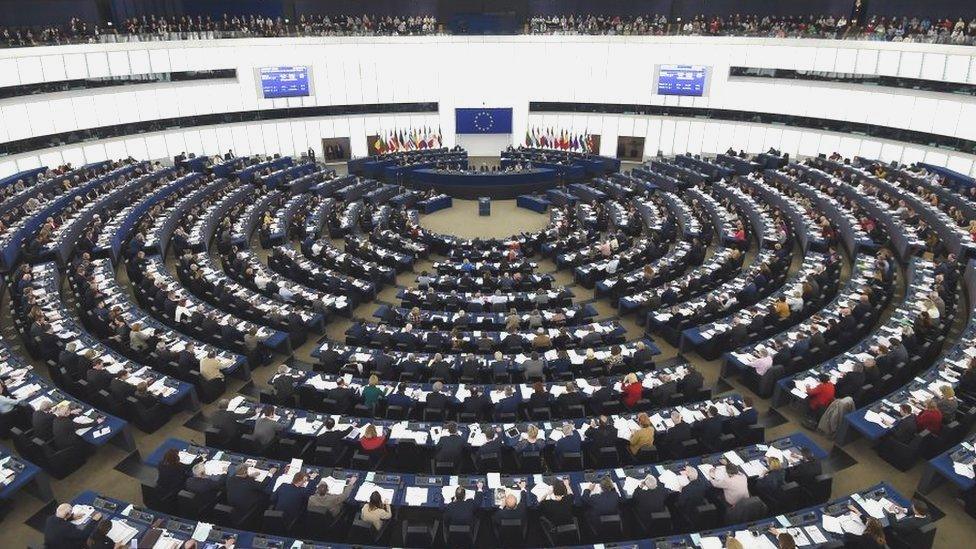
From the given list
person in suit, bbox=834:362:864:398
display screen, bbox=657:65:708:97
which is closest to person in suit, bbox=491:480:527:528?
person in suit, bbox=834:362:864:398

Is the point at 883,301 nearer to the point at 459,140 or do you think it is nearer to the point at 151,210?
the point at 151,210

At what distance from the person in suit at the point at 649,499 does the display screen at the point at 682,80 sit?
37693 mm

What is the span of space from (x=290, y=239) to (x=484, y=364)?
16.9m

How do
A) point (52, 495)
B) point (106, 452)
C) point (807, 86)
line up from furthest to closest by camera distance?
1. point (807, 86)
2. point (106, 452)
3. point (52, 495)

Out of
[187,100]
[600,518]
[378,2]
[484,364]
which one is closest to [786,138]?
[378,2]

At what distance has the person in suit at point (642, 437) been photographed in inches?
492

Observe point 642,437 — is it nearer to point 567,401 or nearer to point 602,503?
point 567,401

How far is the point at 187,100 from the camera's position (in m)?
40.7

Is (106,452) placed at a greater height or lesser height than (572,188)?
lesser

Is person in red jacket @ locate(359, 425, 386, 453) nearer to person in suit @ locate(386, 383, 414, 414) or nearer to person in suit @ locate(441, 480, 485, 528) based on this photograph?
person in suit @ locate(386, 383, 414, 414)

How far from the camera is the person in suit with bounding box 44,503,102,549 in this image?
31.9 ft

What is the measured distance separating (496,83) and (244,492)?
131 ft

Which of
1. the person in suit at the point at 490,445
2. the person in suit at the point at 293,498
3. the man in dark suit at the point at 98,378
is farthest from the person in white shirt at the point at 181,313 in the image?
the person in suit at the point at 490,445

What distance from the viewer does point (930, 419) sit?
12656 millimetres
